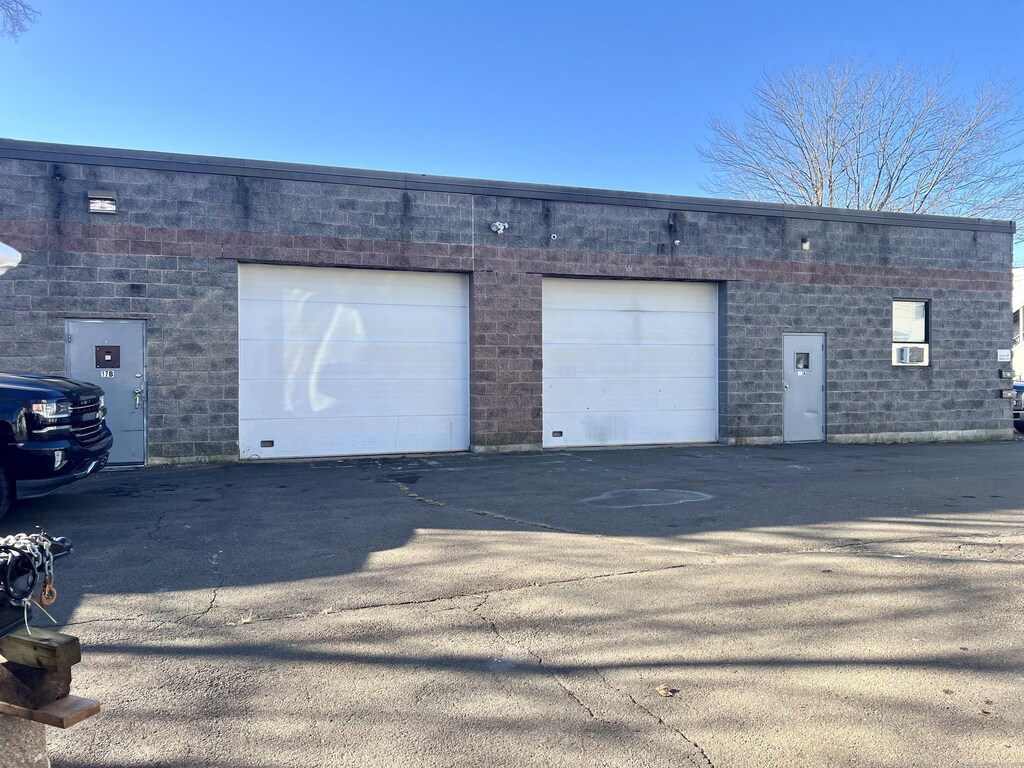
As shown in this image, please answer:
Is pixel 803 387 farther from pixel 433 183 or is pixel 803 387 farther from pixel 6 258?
pixel 6 258

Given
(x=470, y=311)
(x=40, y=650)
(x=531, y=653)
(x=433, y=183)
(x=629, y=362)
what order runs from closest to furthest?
(x=40, y=650), (x=531, y=653), (x=433, y=183), (x=470, y=311), (x=629, y=362)

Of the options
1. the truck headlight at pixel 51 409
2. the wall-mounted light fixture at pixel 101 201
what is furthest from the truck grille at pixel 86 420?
the wall-mounted light fixture at pixel 101 201

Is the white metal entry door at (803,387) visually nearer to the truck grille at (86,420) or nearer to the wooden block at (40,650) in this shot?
the truck grille at (86,420)

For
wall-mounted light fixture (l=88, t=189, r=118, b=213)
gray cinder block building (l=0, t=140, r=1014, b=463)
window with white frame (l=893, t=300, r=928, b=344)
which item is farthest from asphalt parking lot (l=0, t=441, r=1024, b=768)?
window with white frame (l=893, t=300, r=928, b=344)

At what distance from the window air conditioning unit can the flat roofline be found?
2.59 metres

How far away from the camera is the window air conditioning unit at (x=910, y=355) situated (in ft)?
54.2

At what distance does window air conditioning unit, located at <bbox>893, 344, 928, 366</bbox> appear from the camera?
1652cm

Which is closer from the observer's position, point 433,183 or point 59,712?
point 59,712

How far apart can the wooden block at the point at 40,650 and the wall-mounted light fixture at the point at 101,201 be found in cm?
1081

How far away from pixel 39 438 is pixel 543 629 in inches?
214

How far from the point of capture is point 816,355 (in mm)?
15914

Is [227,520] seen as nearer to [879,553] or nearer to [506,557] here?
[506,557]

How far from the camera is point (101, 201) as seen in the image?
462 inches

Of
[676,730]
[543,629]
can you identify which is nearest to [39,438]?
[543,629]
